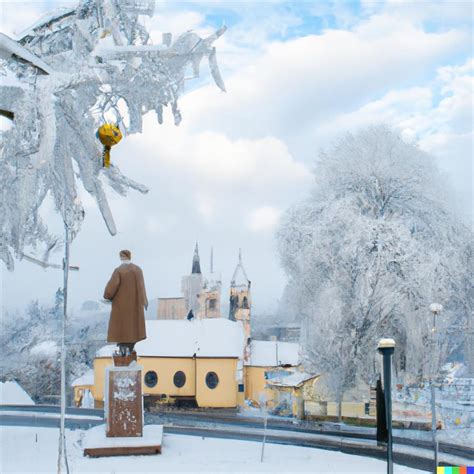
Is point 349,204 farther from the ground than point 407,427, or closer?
farther from the ground

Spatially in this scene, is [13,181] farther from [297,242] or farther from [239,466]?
[297,242]

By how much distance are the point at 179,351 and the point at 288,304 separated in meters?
6.89

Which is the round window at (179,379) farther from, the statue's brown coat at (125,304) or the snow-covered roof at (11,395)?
the statue's brown coat at (125,304)

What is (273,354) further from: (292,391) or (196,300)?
(196,300)

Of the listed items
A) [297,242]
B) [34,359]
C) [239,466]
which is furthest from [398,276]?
[34,359]

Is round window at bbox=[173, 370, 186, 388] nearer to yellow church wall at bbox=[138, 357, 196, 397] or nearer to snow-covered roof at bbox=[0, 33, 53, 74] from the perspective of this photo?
yellow church wall at bbox=[138, 357, 196, 397]

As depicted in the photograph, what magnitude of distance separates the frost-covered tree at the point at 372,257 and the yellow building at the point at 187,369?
5.83m

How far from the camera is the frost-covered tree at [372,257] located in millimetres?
17156

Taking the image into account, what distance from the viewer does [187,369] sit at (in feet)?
79.5

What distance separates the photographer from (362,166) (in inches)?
749

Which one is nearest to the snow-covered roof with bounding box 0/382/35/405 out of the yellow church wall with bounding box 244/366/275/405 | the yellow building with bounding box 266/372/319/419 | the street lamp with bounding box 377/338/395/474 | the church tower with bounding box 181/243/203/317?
the yellow church wall with bounding box 244/366/275/405

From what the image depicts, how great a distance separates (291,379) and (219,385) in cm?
404

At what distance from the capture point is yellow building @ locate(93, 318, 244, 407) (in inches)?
933

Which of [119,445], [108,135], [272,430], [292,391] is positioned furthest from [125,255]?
[292,391]
